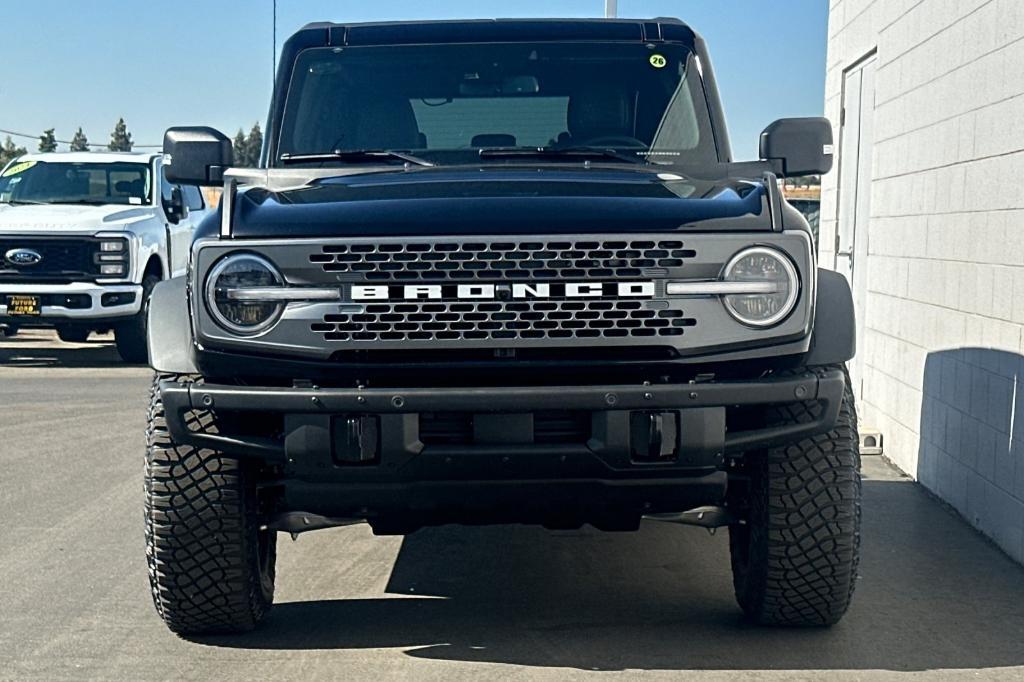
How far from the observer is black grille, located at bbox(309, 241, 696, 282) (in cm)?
430

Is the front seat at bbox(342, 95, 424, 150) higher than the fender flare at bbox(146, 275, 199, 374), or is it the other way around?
the front seat at bbox(342, 95, 424, 150)

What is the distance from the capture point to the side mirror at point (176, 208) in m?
15.5

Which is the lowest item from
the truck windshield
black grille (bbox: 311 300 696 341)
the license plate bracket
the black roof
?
the license plate bracket

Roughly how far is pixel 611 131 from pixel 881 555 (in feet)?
6.68

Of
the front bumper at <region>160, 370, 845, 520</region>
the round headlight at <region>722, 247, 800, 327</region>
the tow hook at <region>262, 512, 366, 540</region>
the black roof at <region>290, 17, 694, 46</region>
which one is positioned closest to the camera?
the front bumper at <region>160, 370, 845, 520</region>

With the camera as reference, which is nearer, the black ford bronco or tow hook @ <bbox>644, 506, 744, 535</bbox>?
the black ford bronco

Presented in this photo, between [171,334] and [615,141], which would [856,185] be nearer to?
[615,141]

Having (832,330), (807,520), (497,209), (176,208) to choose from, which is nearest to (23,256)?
(176,208)

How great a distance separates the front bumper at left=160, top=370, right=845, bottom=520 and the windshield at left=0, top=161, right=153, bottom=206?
11638 mm

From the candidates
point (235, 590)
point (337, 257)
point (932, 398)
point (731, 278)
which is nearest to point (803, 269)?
point (731, 278)

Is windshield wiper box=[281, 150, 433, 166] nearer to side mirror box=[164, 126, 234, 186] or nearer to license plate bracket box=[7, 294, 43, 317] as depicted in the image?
side mirror box=[164, 126, 234, 186]

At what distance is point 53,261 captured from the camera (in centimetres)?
1455

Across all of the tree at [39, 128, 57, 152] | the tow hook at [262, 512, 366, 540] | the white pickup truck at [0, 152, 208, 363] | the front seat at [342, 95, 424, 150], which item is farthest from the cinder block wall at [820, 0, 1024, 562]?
the tree at [39, 128, 57, 152]

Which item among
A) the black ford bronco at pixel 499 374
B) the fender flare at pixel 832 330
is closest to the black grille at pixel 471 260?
the black ford bronco at pixel 499 374
